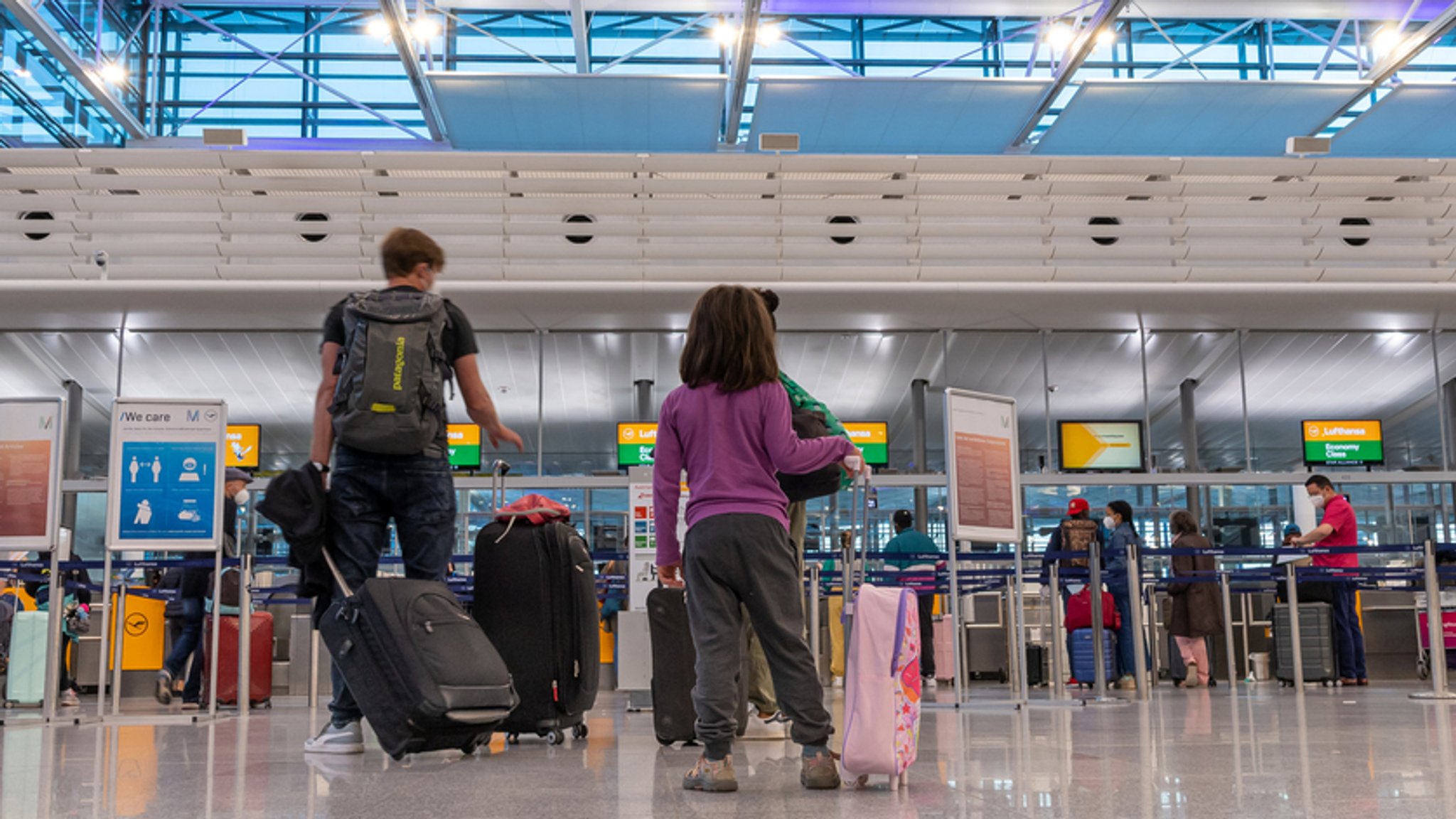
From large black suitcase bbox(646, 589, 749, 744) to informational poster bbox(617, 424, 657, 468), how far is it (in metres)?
8.51

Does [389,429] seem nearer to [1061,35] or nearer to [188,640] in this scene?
[188,640]

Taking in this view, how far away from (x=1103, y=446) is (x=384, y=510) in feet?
34.6

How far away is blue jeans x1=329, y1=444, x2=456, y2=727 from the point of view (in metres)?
4.09

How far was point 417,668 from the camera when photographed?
360 centimetres

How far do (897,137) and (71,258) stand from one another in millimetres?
10214

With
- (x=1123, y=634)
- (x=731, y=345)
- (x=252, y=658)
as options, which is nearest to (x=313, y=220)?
(x=252, y=658)

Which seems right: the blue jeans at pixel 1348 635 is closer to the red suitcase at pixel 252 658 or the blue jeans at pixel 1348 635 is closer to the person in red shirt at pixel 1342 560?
the person in red shirt at pixel 1342 560

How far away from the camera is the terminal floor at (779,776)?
2.87m

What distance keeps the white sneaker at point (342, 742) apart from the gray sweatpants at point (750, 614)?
144 cm

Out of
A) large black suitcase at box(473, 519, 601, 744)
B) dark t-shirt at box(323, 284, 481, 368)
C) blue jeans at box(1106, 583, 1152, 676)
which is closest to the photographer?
dark t-shirt at box(323, 284, 481, 368)

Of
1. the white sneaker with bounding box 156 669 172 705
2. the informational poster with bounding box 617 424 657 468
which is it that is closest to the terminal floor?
the white sneaker with bounding box 156 669 172 705

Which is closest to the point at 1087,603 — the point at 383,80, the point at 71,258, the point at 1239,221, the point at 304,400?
the point at 1239,221

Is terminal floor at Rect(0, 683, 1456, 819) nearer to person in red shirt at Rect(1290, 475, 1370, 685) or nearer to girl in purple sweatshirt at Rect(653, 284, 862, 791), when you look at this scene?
girl in purple sweatshirt at Rect(653, 284, 862, 791)

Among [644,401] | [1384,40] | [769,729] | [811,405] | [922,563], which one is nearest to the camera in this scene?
[811,405]
